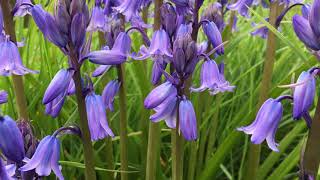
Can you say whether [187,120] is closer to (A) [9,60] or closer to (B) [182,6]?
(B) [182,6]

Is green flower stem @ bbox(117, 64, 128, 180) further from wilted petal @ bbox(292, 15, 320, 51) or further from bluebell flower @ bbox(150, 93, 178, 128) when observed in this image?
wilted petal @ bbox(292, 15, 320, 51)

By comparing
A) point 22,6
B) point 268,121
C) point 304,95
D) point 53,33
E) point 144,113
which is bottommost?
point 144,113

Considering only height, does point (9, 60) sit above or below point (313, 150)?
above

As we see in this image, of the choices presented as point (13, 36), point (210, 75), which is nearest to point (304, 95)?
point (210, 75)

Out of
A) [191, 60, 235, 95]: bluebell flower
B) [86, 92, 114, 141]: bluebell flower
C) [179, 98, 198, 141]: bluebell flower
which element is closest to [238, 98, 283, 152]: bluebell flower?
[179, 98, 198, 141]: bluebell flower

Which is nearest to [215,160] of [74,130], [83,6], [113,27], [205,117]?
[205,117]

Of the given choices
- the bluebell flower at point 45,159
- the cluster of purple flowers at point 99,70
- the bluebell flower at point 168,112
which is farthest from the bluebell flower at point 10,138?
the bluebell flower at point 168,112

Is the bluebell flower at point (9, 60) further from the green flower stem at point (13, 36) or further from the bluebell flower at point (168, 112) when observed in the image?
the bluebell flower at point (168, 112)
